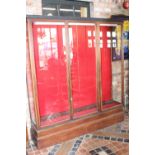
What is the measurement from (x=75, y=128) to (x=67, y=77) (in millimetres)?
801

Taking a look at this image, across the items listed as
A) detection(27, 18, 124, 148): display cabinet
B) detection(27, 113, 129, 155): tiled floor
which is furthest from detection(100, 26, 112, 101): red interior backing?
detection(27, 113, 129, 155): tiled floor

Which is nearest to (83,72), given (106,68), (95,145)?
(106,68)

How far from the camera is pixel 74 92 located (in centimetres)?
291

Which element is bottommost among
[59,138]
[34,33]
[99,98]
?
[59,138]

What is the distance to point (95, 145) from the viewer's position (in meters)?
2.62

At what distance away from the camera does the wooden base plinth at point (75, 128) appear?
258 cm

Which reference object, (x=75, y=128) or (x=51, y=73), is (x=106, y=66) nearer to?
(x=51, y=73)

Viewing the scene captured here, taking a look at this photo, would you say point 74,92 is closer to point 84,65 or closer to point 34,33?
point 84,65

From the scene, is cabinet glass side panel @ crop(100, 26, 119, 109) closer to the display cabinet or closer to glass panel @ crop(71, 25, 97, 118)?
the display cabinet

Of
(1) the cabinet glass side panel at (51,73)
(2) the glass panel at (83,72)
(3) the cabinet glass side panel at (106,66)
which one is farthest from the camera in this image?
(3) the cabinet glass side panel at (106,66)

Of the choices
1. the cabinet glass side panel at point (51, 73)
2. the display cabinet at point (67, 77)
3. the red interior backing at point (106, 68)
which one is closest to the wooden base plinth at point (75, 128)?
the display cabinet at point (67, 77)

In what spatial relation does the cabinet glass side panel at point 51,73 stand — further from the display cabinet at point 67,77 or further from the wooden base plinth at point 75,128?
the wooden base plinth at point 75,128
